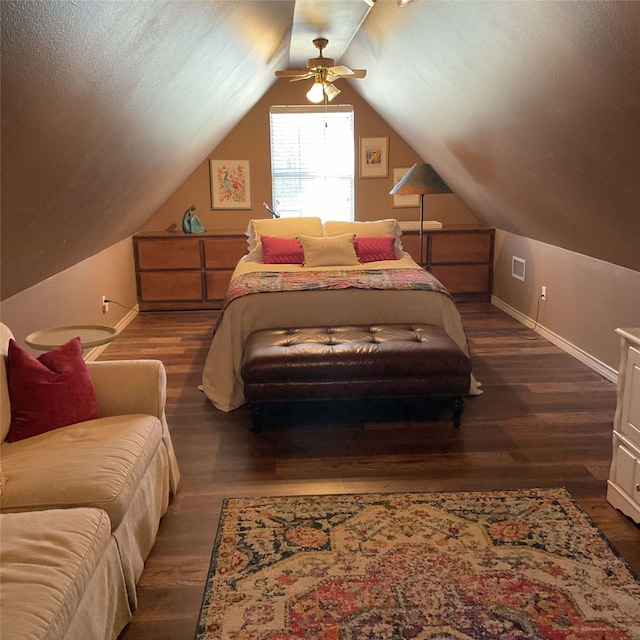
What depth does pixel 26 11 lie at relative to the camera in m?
1.47

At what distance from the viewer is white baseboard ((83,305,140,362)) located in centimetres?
452

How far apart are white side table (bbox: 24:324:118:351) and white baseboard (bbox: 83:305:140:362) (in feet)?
4.73

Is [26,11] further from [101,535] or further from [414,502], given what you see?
[414,502]

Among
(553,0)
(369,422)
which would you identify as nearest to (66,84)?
(553,0)

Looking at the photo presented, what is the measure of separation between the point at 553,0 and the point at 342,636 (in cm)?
216

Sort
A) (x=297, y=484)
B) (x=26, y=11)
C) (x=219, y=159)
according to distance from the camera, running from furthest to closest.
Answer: (x=219, y=159)
(x=297, y=484)
(x=26, y=11)

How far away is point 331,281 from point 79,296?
1.77 m

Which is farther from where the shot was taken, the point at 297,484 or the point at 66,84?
the point at 297,484

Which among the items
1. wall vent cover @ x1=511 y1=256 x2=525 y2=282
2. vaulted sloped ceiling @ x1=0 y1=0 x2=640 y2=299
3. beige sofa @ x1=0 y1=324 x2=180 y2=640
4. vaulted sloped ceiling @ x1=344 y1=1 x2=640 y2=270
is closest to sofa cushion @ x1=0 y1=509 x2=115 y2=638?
beige sofa @ x1=0 y1=324 x2=180 y2=640

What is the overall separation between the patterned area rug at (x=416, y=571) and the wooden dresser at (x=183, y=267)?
12.1ft

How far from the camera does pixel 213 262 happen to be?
6039 millimetres

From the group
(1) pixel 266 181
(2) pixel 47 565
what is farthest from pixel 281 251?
(2) pixel 47 565

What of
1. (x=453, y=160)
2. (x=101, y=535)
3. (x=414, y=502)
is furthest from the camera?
(x=453, y=160)

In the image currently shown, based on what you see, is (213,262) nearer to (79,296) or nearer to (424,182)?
(79,296)
